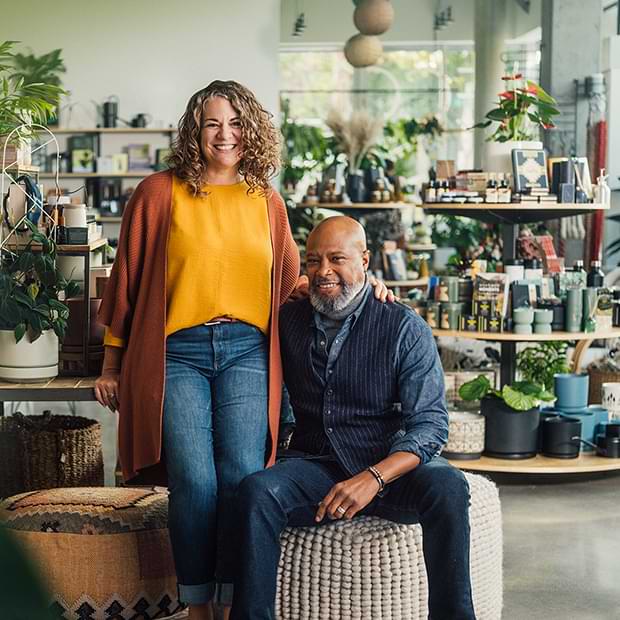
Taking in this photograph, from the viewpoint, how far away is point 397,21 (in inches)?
661

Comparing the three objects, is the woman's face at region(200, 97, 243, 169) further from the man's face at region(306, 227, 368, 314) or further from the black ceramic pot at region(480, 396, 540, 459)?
the black ceramic pot at region(480, 396, 540, 459)

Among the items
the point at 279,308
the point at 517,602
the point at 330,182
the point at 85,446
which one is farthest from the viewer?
the point at 330,182

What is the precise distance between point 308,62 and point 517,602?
47.8ft

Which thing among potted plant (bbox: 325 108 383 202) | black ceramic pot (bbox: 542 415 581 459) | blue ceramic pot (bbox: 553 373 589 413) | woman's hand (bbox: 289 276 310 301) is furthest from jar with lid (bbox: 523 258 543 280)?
potted plant (bbox: 325 108 383 202)

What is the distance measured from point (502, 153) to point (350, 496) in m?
3.22

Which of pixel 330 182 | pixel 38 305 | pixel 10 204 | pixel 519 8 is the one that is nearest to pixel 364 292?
pixel 38 305

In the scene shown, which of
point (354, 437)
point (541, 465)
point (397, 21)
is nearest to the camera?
point (354, 437)

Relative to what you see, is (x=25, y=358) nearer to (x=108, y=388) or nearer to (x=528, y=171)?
(x=108, y=388)

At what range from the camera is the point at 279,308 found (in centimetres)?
284

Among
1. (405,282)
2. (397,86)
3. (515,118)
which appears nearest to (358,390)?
(515,118)

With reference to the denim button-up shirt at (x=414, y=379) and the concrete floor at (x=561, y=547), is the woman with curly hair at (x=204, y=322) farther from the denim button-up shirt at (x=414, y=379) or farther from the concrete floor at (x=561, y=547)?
the concrete floor at (x=561, y=547)

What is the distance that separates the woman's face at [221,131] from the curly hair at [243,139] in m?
0.01

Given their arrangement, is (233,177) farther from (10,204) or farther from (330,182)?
(330,182)

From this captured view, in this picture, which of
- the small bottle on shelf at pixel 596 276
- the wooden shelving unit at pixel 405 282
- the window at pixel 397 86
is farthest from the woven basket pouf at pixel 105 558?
the window at pixel 397 86
